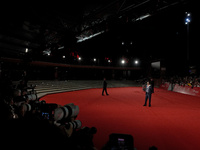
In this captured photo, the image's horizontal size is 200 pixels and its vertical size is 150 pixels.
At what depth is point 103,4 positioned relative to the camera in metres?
6.02

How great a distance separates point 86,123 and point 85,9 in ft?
20.6

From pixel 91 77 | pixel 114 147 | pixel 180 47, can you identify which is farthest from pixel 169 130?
pixel 91 77

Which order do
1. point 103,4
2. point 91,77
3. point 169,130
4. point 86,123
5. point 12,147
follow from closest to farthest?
point 12,147, point 169,130, point 86,123, point 103,4, point 91,77

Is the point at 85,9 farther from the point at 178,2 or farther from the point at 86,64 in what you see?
the point at 86,64

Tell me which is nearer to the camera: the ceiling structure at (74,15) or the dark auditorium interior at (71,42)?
the dark auditorium interior at (71,42)

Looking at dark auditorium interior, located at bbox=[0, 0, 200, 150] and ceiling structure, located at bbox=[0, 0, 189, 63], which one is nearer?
dark auditorium interior, located at bbox=[0, 0, 200, 150]

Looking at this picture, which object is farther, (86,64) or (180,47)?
(86,64)

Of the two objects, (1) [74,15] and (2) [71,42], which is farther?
(2) [71,42]

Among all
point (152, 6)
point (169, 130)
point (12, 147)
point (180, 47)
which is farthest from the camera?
point (180, 47)

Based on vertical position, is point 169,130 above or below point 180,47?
below

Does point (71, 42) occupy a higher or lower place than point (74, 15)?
lower

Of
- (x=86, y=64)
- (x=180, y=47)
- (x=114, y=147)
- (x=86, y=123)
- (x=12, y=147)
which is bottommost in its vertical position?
(x=86, y=123)

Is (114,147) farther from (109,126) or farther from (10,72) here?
(10,72)

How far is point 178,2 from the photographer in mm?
4867
